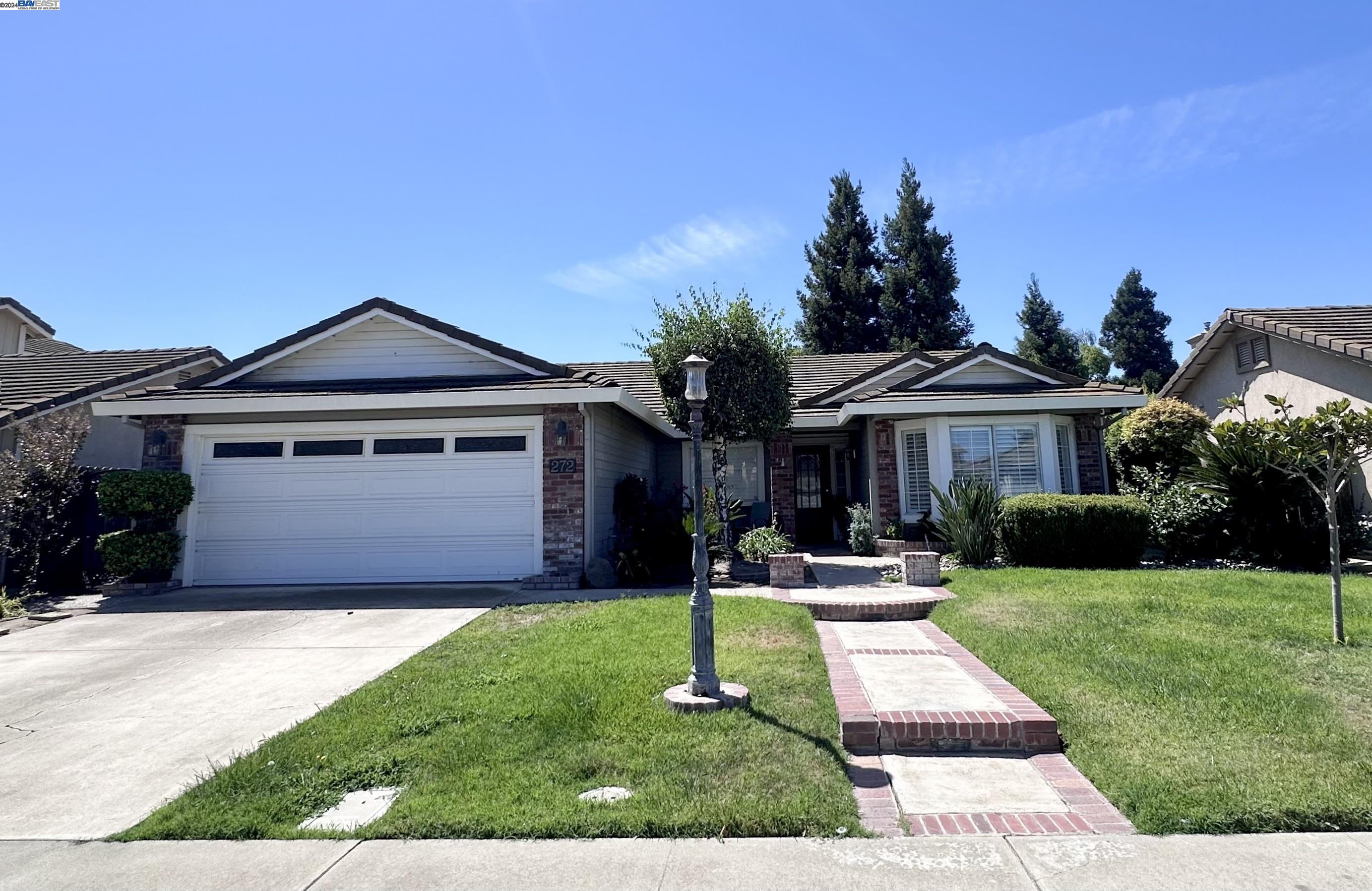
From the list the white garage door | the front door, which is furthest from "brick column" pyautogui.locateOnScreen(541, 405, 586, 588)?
the front door

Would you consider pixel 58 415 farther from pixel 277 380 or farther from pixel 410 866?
pixel 410 866

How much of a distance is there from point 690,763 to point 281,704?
3.48 meters

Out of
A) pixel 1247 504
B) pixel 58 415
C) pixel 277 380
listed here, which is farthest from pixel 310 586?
pixel 1247 504

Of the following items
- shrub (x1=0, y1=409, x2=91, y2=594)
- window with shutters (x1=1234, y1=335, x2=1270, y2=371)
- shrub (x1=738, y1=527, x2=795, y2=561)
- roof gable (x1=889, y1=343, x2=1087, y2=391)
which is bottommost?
shrub (x1=738, y1=527, x2=795, y2=561)

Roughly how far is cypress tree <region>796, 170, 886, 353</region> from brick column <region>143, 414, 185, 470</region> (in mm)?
28615

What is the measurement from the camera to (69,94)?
902 cm

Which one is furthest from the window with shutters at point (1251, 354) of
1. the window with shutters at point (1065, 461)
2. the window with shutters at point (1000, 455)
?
the window with shutters at point (1000, 455)

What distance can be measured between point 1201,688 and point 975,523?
620 centimetres

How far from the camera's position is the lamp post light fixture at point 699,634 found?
493cm

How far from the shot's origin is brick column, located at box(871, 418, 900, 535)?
1363 cm

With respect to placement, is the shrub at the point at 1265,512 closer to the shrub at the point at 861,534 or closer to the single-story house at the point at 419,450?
the single-story house at the point at 419,450

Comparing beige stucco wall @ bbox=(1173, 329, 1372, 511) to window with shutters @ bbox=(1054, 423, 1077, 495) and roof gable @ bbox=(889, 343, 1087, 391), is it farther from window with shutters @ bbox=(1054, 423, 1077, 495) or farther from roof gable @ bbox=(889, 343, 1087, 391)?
roof gable @ bbox=(889, 343, 1087, 391)

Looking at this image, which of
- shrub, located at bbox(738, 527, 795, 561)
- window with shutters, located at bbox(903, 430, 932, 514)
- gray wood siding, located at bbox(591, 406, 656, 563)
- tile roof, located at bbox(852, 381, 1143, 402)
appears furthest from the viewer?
window with shutters, located at bbox(903, 430, 932, 514)

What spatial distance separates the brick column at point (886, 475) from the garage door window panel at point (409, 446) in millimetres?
8087
